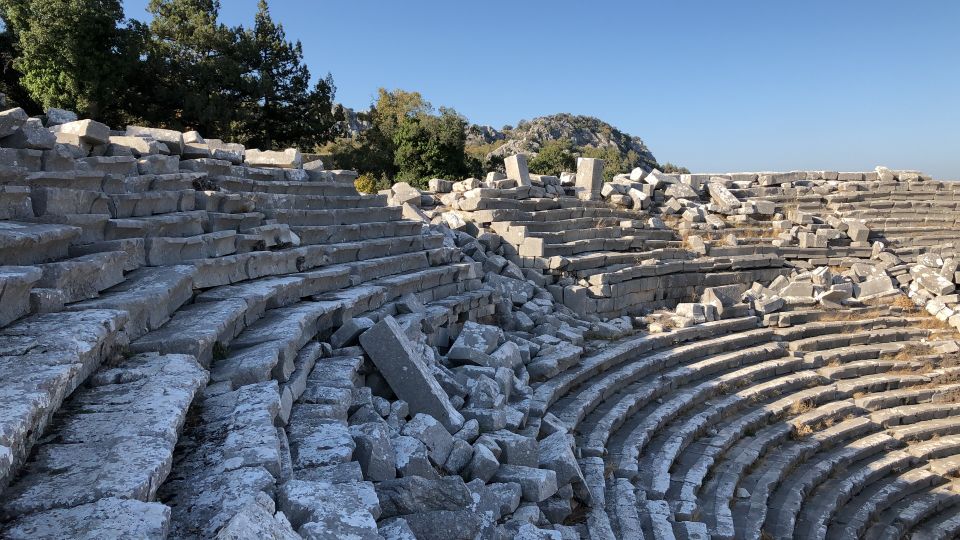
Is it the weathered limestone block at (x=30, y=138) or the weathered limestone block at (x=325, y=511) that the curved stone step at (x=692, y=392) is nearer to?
the weathered limestone block at (x=325, y=511)

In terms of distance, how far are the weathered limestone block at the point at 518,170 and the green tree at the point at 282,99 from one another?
562 inches

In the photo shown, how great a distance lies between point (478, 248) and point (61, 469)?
10.00 metres

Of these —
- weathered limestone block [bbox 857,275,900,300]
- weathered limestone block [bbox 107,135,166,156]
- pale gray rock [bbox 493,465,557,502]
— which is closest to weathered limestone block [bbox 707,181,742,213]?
weathered limestone block [bbox 857,275,900,300]

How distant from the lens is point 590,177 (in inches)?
681

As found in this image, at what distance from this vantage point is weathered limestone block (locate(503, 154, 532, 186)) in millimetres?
15604

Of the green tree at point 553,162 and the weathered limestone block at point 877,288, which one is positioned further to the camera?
the green tree at point 553,162

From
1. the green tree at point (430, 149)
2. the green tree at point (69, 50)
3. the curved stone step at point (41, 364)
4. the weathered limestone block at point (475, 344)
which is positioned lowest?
the weathered limestone block at point (475, 344)

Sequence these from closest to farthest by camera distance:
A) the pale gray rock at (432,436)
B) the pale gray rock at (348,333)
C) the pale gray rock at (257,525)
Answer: the pale gray rock at (257,525) < the pale gray rock at (432,436) < the pale gray rock at (348,333)

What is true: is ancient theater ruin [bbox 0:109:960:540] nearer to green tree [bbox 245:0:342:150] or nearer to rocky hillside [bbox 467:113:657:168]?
green tree [bbox 245:0:342:150]

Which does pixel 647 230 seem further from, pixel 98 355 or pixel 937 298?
pixel 98 355

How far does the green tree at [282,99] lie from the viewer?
86.6 ft

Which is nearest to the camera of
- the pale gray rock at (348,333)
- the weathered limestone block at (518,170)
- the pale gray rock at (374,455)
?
the pale gray rock at (374,455)

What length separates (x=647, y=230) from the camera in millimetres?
15812

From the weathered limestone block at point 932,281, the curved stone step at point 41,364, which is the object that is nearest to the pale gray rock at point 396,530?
the curved stone step at point 41,364
